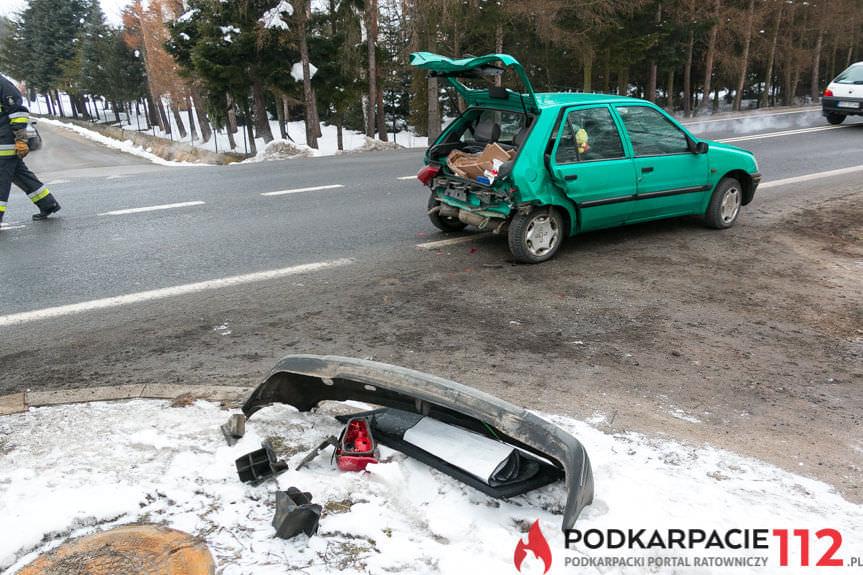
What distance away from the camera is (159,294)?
581cm

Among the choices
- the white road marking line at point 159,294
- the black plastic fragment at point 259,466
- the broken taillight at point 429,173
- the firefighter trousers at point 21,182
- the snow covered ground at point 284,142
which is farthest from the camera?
the snow covered ground at point 284,142

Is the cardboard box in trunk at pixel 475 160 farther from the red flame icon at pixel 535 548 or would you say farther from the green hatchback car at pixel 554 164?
the red flame icon at pixel 535 548

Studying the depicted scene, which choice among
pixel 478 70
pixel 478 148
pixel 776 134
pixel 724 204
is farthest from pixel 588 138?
pixel 776 134

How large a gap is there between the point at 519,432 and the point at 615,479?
60cm

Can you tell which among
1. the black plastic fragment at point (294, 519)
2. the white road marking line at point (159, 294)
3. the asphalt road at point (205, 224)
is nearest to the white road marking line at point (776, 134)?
the asphalt road at point (205, 224)

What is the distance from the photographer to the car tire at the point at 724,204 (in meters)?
7.91

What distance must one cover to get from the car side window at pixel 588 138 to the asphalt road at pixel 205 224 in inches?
77.8

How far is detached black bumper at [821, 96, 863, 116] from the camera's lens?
61.4 ft

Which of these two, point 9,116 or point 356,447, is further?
point 9,116

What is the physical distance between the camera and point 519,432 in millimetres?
2650

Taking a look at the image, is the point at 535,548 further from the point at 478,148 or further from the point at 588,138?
the point at 478,148

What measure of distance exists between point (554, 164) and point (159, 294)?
396cm

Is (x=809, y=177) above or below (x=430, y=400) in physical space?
below

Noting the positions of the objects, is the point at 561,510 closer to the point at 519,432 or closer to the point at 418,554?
the point at 519,432
